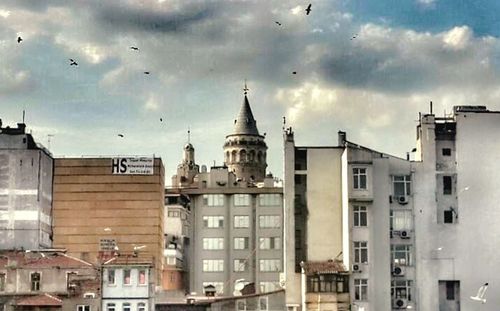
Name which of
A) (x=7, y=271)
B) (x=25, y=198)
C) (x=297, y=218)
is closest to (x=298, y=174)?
(x=297, y=218)

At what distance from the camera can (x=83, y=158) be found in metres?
112

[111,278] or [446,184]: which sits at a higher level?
[446,184]

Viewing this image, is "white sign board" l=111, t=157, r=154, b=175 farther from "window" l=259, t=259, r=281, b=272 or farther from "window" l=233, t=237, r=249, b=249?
"window" l=259, t=259, r=281, b=272

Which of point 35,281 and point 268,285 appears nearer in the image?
point 35,281

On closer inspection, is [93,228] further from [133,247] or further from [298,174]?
[298,174]

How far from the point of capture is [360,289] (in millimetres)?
77875

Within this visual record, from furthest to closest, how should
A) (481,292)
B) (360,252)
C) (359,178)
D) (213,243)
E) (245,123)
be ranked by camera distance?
1. (245,123)
2. (213,243)
3. (481,292)
4. (359,178)
5. (360,252)

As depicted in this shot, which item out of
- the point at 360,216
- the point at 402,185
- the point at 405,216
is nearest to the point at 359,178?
the point at 360,216

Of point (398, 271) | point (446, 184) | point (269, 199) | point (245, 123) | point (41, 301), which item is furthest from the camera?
point (245, 123)

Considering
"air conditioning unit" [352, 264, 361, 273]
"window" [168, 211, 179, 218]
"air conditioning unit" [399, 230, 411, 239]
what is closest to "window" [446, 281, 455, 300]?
"air conditioning unit" [399, 230, 411, 239]

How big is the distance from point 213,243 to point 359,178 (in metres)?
45.4

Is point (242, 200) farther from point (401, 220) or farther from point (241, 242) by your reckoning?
point (401, 220)

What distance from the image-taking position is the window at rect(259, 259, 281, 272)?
4779 inches

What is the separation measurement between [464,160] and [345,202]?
940 centimetres
